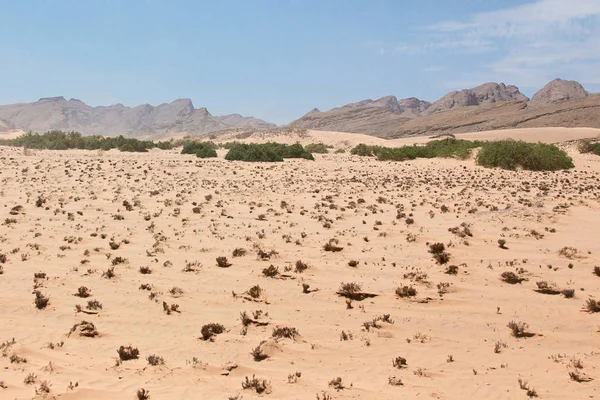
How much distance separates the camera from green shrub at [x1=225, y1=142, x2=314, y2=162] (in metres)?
40.6

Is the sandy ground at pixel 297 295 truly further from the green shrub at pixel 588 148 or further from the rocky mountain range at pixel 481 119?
the rocky mountain range at pixel 481 119

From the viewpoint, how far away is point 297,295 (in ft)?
34.1

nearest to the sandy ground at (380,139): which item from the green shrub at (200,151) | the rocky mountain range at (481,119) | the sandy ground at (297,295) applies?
the rocky mountain range at (481,119)

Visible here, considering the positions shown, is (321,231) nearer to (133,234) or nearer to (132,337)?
(133,234)

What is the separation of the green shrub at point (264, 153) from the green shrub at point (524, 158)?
14637mm

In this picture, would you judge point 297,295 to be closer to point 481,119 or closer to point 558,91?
point 481,119

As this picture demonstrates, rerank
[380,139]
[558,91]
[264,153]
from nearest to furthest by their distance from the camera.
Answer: [264,153]
[380,139]
[558,91]

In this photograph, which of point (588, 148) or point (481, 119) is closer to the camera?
point (588, 148)

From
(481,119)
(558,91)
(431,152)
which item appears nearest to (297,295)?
(431,152)

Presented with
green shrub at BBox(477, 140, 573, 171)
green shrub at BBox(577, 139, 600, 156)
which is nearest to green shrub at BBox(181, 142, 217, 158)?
green shrub at BBox(477, 140, 573, 171)

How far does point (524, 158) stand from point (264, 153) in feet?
65.5

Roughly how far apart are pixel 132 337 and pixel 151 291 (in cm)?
214

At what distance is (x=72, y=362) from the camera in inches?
278

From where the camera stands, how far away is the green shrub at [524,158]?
3750 cm
